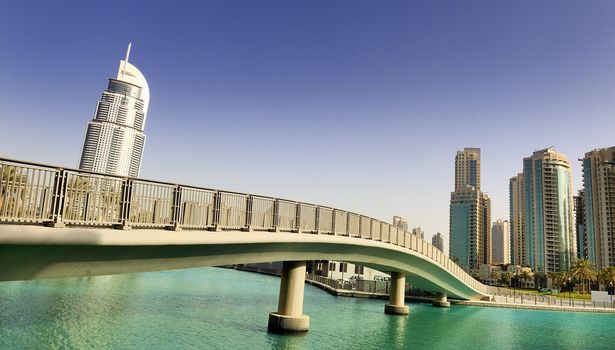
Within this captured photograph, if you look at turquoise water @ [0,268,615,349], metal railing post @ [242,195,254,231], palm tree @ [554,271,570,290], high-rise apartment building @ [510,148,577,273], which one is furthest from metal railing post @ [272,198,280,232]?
high-rise apartment building @ [510,148,577,273]

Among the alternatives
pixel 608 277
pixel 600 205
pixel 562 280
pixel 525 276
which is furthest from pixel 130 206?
pixel 600 205

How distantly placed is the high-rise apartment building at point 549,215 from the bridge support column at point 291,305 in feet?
556

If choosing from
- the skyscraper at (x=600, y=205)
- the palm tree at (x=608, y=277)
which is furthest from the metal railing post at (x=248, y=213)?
the skyscraper at (x=600, y=205)

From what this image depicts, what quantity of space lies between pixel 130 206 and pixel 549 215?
18396 centimetres

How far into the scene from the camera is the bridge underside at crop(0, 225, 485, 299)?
1250 cm

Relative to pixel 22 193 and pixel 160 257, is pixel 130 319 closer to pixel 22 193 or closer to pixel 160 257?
pixel 160 257

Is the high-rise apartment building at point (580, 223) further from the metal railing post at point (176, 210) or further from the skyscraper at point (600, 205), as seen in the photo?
the metal railing post at point (176, 210)

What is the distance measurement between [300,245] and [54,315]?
14712 millimetres

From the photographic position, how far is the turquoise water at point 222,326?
21.2 meters

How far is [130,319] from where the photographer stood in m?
26.1

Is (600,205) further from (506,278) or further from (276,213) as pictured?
(276,213)

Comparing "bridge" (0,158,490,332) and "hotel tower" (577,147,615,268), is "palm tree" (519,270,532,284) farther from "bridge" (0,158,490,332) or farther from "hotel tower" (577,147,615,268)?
"bridge" (0,158,490,332)

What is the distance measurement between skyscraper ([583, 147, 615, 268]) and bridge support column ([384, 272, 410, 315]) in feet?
444

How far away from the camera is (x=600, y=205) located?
5866 inches
